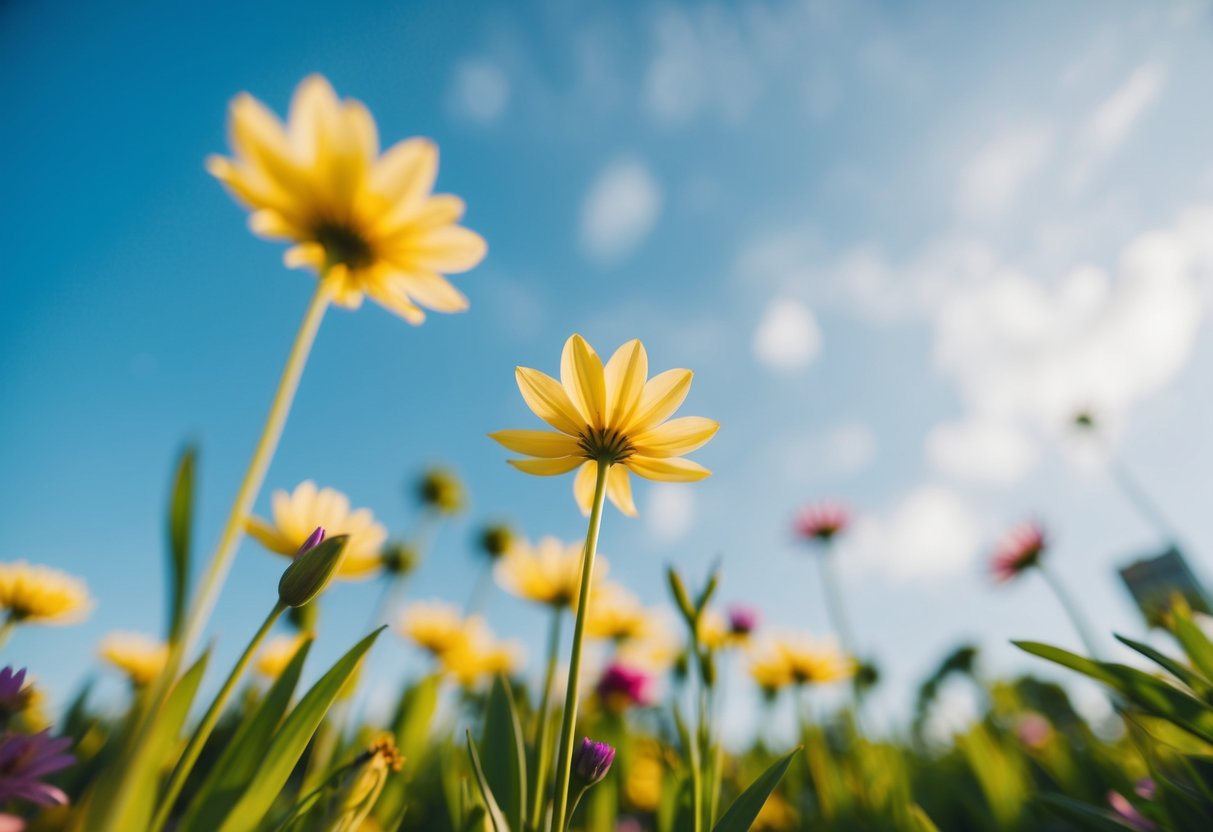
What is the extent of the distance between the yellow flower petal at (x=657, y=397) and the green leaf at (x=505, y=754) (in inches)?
18.6

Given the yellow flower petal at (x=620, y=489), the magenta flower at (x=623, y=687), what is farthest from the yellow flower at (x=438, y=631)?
the yellow flower petal at (x=620, y=489)

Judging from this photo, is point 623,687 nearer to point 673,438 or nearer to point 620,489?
point 620,489

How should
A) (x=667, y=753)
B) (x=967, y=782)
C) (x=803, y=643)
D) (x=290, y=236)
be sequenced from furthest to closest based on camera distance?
(x=803, y=643), (x=967, y=782), (x=667, y=753), (x=290, y=236)

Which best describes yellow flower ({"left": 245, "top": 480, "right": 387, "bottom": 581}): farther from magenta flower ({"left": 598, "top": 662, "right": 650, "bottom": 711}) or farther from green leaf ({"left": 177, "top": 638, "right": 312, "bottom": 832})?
magenta flower ({"left": 598, "top": 662, "right": 650, "bottom": 711})

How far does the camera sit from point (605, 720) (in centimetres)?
208

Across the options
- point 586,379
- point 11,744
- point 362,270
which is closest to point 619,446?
point 586,379

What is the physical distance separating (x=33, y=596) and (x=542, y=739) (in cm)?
155

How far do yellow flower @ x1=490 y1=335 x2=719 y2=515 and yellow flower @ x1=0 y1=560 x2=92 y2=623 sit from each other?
1.59 m

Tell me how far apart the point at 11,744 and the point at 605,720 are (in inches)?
70.8

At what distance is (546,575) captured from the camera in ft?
5.48

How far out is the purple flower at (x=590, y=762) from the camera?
26.2 inches

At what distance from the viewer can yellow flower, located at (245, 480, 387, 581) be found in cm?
100

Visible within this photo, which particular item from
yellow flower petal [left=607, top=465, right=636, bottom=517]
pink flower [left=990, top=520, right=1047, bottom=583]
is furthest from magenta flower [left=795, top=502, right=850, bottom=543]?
yellow flower petal [left=607, top=465, right=636, bottom=517]

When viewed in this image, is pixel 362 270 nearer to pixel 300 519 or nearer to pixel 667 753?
pixel 300 519
